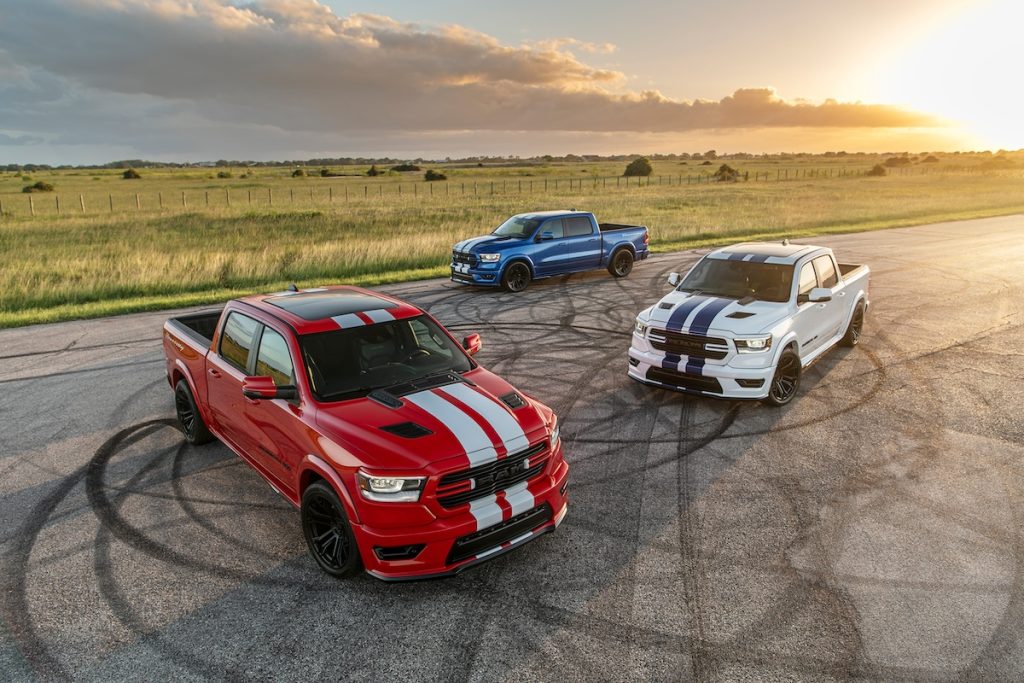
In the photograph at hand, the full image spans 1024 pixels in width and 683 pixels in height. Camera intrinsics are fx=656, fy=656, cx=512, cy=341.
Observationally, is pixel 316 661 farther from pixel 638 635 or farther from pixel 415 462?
pixel 638 635

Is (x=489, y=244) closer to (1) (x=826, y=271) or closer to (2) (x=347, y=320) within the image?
(1) (x=826, y=271)

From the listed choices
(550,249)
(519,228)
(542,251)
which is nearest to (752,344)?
(542,251)

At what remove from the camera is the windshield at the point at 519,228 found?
655 inches

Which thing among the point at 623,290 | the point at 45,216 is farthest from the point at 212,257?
the point at 45,216

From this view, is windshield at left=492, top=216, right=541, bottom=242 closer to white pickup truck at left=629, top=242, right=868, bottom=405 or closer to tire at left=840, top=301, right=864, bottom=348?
white pickup truck at left=629, top=242, right=868, bottom=405

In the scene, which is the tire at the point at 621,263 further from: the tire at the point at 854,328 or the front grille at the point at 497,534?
the front grille at the point at 497,534

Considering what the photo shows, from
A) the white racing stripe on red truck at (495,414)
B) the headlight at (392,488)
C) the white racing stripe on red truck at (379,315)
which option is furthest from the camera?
the white racing stripe on red truck at (379,315)

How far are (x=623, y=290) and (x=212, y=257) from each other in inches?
479

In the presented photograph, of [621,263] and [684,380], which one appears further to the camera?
[621,263]

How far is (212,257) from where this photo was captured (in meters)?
19.5

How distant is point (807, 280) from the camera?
30.0 ft

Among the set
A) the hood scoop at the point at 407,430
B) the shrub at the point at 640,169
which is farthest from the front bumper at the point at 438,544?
the shrub at the point at 640,169

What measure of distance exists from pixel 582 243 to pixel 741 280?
8327 millimetres

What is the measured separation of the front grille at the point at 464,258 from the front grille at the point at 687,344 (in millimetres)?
8018
